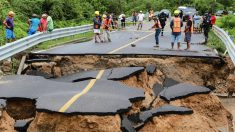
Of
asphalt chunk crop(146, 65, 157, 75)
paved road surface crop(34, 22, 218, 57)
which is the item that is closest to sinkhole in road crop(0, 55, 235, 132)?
asphalt chunk crop(146, 65, 157, 75)

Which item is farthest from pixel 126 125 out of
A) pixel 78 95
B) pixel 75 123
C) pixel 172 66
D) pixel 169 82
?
pixel 172 66

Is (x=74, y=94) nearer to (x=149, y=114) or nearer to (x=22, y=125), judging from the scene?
(x=22, y=125)

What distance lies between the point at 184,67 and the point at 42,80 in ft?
15.9

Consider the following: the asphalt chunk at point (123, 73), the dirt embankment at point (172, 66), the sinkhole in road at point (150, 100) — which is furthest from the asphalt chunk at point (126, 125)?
the dirt embankment at point (172, 66)

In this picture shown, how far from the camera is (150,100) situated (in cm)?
1062

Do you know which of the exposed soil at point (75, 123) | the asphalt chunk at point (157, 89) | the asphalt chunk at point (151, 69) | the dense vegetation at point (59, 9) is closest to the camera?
the exposed soil at point (75, 123)

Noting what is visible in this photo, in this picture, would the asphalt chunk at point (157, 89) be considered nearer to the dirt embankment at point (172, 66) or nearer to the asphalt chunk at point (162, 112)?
the dirt embankment at point (172, 66)

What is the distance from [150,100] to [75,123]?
9.97ft

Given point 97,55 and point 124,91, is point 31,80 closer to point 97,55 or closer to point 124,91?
point 124,91

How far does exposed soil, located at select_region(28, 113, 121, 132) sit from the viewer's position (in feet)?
25.9

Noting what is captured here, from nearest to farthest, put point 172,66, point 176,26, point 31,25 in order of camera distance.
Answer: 1. point 172,66
2. point 176,26
3. point 31,25

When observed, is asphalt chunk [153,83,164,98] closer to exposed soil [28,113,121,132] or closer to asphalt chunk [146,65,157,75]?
asphalt chunk [146,65,157,75]

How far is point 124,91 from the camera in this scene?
33.1ft

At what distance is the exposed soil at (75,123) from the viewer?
7891 mm
